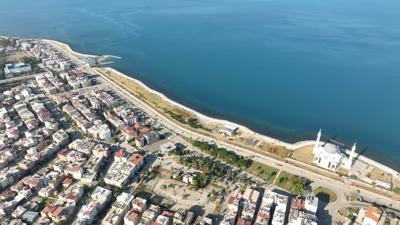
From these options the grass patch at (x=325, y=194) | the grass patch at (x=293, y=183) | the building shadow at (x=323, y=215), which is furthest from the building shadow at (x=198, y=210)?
the grass patch at (x=325, y=194)

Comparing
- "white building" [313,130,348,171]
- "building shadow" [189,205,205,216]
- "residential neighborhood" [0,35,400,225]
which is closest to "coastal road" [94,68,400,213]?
"residential neighborhood" [0,35,400,225]

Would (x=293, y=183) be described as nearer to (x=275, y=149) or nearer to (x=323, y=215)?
(x=323, y=215)

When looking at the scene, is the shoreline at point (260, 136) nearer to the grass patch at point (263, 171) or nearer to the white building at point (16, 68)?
the grass patch at point (263, 171)

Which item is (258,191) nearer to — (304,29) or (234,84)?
(234,84)

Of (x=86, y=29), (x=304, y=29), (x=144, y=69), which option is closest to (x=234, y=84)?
(x=144, y=69)

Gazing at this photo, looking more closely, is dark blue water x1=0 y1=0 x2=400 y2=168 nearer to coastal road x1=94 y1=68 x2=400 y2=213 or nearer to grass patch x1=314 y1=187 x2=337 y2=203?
coastal road x1=94 y1=68 x2=400 y2=213
